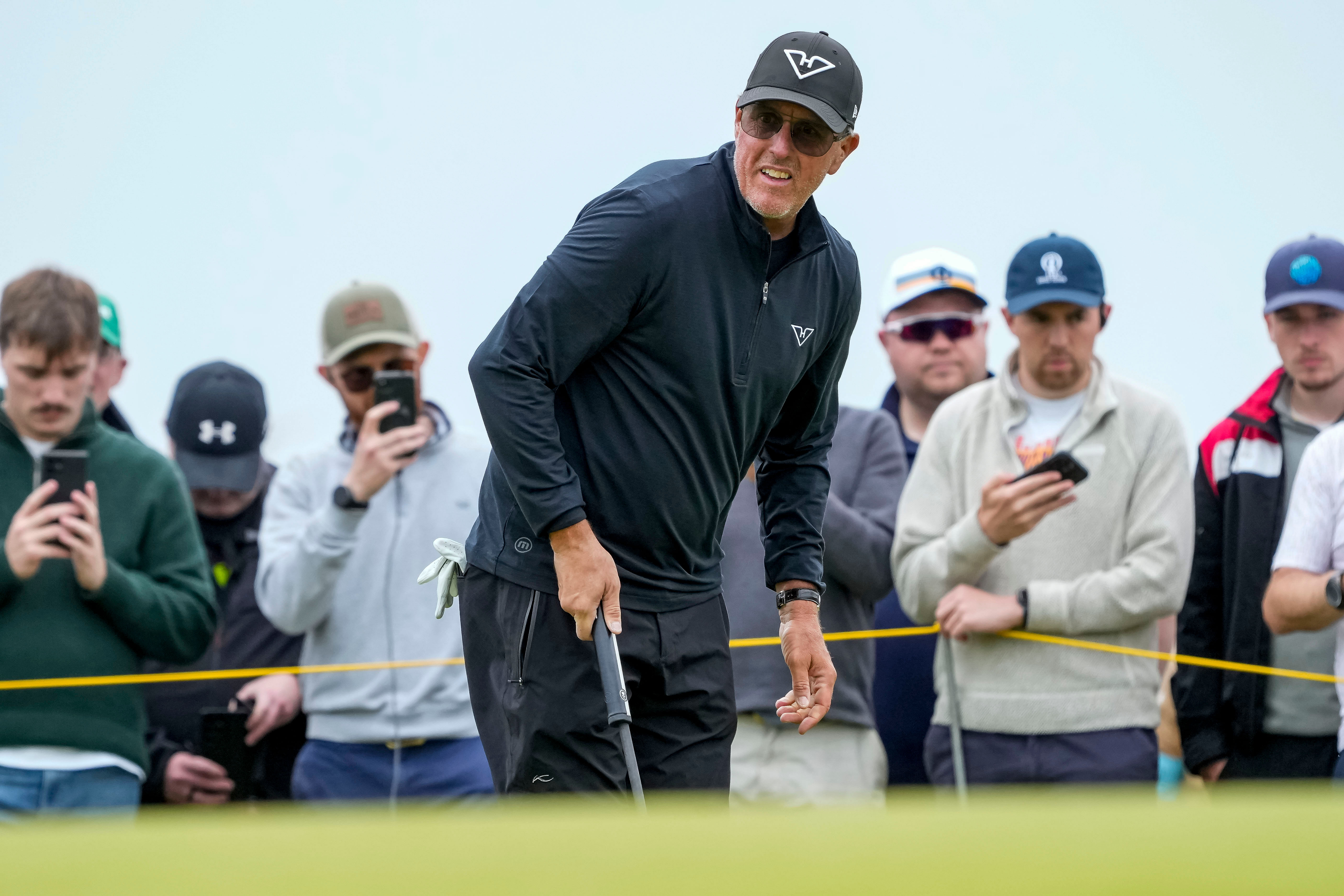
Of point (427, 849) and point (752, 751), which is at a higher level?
point (427, 849)

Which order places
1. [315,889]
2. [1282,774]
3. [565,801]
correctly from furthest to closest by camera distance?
1. [1282,774]
2. [565,801]
3. [315,889]

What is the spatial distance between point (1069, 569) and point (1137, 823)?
2954 millimetres

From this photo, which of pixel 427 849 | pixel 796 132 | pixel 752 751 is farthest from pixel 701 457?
pixel 427 849

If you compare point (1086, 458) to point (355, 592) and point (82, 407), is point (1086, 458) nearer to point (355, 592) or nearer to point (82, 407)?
point (355, 592)

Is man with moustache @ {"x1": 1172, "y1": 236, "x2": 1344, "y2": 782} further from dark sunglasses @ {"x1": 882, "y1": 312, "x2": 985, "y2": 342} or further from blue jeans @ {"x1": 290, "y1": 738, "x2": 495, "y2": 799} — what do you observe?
blue jeans @ {"x1": 290, "y1": 738, "x2": 495, "y2": 799}

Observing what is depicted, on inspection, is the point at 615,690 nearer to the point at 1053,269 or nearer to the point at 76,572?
the point at 76,572

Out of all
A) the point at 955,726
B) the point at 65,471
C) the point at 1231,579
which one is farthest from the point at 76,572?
the point at 1231,579

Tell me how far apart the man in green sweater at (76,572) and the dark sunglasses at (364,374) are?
576 mm

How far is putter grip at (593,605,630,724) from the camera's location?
2.72 m

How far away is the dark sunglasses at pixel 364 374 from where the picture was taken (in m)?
4.55

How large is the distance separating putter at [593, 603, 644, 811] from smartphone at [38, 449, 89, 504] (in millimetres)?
1838

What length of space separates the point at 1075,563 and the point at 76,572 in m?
2.54

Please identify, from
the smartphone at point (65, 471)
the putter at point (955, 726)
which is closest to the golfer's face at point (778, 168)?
the putter at point (955, 726)

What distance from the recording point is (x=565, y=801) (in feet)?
9.30
